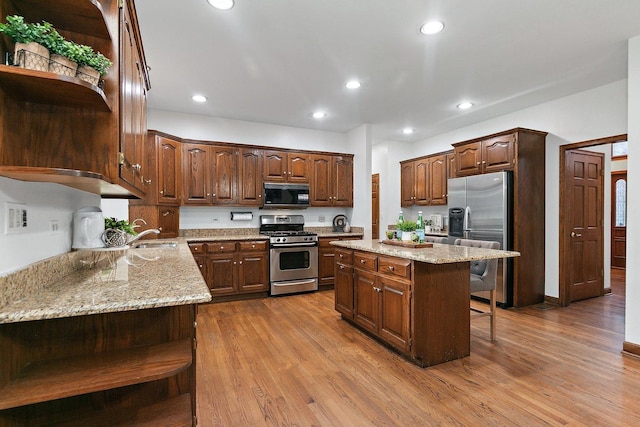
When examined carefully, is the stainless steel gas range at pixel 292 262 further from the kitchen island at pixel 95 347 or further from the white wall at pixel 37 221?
the kitchen island at pixel 95 347

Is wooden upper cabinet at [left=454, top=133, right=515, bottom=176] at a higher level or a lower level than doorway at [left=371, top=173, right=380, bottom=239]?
higher

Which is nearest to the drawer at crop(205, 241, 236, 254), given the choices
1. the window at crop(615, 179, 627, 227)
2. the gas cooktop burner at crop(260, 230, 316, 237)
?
the gas cooktop burner at crop(260, 230, 316, 237)

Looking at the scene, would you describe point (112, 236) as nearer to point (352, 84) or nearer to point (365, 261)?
point (365, 261)

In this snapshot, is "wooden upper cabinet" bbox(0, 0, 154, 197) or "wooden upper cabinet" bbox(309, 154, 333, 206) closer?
"wooden upper cabinet" bbox(0, 0, 154, 197)

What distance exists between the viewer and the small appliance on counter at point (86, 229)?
181cm

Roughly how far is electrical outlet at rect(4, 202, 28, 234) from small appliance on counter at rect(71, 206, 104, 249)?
58 cm

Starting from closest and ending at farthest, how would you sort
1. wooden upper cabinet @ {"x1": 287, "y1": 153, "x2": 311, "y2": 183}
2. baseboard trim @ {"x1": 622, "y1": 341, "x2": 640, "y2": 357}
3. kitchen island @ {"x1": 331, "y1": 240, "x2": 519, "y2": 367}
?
1. kitchen island @ {"x1": 331, "y1": 240, "x2": 519, "y2": 367}
2. baseboard trim @ {"x1": 622, "y1": 341, "x2": 640, "y2": 357}
3. wooden upper cabinet @ {"x1": 287, "y1": 153, "x2": 311, "y2": 183}

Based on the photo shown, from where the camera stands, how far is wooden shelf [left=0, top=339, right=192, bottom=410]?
3.13 ft

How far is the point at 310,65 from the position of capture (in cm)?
323

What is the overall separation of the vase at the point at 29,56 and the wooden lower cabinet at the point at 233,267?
3.45 metres

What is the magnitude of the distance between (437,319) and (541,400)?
2.58 ft

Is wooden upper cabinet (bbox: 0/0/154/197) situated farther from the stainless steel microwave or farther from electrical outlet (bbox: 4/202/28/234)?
the stainless steel microwave

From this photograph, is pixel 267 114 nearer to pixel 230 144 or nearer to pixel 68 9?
pixel 230 144

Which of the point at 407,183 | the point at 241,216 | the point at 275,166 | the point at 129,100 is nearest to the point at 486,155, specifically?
the point at 407,183
